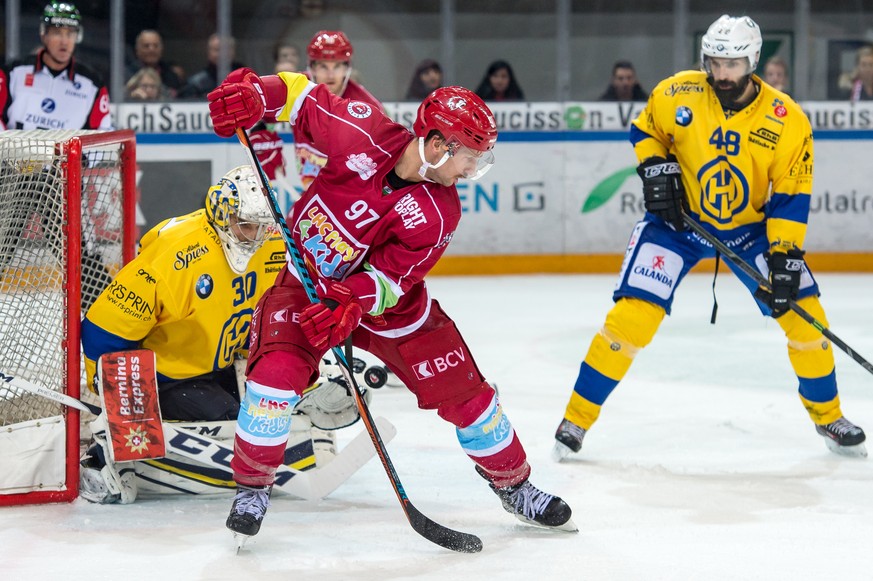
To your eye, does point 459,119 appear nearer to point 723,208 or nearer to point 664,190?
point 664,190

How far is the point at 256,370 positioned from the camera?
261 centimetres

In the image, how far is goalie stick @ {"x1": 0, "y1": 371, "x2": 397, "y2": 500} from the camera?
2.94 metres

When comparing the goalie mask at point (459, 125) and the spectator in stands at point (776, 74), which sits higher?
the spectator in stands at point (776, 74)

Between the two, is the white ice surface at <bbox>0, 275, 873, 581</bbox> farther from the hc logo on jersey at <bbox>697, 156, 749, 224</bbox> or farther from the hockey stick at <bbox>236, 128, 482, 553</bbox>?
the hc logo on jersey at <bbox>697, 156, 749, 224</bbox>

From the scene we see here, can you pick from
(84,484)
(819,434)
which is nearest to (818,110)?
(819,434)

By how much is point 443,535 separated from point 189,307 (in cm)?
80

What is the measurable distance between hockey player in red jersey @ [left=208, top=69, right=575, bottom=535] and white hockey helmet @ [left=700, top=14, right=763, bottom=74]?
1.02 metres

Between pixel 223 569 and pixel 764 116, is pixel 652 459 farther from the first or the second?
pixel 223 569

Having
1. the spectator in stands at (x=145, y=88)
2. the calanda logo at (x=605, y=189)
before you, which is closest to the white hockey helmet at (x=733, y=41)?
the calanda logo at (x=605, y=189)

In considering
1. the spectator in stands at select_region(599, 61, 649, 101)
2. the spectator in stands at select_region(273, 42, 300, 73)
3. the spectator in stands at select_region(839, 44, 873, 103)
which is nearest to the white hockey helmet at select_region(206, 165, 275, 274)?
the spectator in stands at select_region(273, 42, 300, 73)

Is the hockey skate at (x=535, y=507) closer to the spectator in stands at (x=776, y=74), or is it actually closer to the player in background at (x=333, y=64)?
the player in background at (x=333, y=64)

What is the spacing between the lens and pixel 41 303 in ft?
10.1

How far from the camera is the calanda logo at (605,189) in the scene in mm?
6996

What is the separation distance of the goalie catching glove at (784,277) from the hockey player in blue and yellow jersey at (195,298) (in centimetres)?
129
